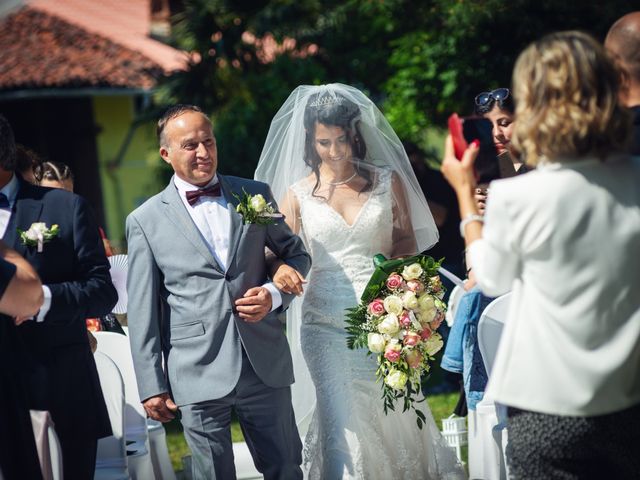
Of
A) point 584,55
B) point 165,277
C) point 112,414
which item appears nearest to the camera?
point 584,55

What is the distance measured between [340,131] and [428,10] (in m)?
6.75

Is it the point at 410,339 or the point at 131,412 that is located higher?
the point at 410,339

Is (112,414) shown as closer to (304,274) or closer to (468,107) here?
(304,274)

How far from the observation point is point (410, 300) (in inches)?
184

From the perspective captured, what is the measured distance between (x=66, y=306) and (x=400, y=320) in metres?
1.77

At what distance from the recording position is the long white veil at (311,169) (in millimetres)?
5176

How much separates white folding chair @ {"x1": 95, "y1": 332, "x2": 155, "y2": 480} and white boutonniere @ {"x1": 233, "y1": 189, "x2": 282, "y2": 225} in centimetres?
125

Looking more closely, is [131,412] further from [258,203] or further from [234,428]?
[234,428]

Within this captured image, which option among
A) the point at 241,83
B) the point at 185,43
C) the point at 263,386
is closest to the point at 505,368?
the point at 263,386

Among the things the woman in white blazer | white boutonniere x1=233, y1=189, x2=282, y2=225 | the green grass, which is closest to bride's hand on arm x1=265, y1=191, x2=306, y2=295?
white boutonniere x1=233, y1=189, x2=282, y2=225

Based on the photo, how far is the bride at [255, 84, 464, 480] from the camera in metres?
4.98

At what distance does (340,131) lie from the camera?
201 inches

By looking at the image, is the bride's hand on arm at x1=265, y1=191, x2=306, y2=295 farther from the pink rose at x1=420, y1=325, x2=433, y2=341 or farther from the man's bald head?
the man's bald head

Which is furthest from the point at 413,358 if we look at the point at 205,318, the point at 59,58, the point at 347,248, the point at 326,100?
the point at 59,58
